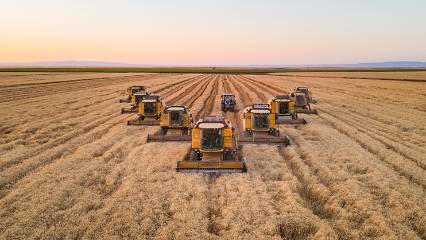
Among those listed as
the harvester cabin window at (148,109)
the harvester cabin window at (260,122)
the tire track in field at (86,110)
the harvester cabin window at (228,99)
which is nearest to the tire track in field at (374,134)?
the harvester cabin window at (260,122)

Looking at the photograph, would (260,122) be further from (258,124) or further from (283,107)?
(283,107)

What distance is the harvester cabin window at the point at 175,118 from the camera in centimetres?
1902

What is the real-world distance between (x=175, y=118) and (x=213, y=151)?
5766 millimetres

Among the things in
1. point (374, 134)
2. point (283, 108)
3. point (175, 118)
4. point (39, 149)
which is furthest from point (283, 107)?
point (39, 149)

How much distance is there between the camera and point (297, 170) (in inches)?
538

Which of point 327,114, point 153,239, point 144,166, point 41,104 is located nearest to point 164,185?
point 144,166

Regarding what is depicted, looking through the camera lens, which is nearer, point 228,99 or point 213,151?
point 213,151

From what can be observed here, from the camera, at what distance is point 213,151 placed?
45.4 ft

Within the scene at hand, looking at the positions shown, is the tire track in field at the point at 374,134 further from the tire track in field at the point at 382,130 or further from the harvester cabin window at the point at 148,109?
the harvester cabin window at the point at 148,109

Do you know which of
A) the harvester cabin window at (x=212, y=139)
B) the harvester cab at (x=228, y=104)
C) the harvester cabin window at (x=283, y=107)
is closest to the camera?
the harvester cabin window at (x=212, y=139)

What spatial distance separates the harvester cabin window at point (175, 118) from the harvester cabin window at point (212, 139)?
518 cm

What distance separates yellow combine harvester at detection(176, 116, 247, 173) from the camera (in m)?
13.2

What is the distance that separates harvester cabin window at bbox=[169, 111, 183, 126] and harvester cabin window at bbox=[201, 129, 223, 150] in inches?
204

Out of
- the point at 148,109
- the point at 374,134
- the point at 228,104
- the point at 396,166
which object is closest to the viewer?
the point at 396,166
